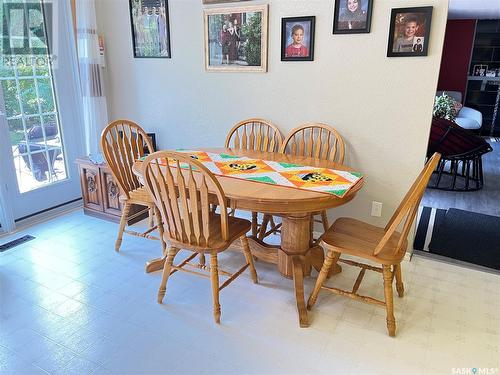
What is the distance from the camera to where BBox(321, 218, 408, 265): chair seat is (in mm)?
1939

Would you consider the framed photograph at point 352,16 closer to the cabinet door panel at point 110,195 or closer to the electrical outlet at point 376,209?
the electrical outlet at point 376,209

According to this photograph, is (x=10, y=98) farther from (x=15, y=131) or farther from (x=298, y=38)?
(x=298, y=38)

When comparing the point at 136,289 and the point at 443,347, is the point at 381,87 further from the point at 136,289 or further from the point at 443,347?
the point at 136,289

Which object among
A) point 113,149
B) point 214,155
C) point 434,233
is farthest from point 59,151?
point 434,233

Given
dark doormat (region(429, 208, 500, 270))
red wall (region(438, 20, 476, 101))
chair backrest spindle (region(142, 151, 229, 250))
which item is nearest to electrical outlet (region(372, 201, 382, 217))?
dark doormat (region(429, 208, 500, 270))

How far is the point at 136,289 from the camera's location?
93.6 inches

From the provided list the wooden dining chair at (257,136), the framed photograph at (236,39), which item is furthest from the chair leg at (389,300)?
the framed photograph at (236,39)

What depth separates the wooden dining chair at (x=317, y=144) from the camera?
2.76m

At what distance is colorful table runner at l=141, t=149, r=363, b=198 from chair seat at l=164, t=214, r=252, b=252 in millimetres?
271

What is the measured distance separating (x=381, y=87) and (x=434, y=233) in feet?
4.39

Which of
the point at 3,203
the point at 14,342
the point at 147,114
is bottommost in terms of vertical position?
the point at 14,342

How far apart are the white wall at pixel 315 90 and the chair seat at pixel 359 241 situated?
2.12 feet

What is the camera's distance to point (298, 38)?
2.79 metres

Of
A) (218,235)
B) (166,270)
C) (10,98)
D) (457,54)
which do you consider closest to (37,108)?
(10,98)
